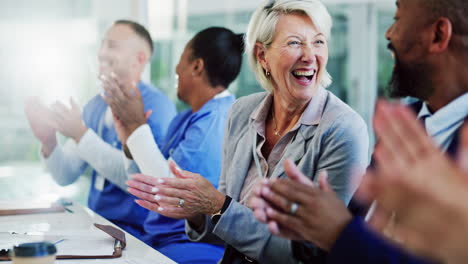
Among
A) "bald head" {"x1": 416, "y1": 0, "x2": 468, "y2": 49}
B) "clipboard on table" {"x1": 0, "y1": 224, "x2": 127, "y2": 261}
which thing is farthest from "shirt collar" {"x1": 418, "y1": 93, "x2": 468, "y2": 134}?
"clipboard on table" {"x1": 0, "y1": 224, "x2": 127, "y2": 261}

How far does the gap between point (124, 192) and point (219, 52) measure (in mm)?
849

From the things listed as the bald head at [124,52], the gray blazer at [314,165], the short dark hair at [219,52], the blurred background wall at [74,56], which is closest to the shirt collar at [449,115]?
the gray blazer at [314,165]

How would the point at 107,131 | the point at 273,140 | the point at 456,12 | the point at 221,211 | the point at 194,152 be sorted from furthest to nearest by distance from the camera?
1. the point at 107,131
2. the point at 194,152
3. the point at 273,140
4. the point at 221,211
5. the point at 456,12

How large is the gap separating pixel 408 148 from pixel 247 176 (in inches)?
41.4

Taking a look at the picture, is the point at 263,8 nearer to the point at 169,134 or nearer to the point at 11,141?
the point at 169,134

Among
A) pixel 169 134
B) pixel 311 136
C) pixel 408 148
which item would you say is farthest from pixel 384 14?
pixel 408 148

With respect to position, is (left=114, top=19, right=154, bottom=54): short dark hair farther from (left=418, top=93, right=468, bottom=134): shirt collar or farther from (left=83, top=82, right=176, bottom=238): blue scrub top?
(left=418, top=93, right=468, bottom=134): shirt collar

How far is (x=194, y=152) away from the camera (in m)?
2.37

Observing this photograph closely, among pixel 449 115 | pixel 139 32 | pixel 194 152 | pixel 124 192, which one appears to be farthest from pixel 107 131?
pixel 449 115

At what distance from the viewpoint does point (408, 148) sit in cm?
81

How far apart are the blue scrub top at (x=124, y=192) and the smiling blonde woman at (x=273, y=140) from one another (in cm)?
78

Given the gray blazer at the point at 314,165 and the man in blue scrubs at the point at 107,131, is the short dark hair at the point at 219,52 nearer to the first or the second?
the man in blue scrubs at the point at 107,131

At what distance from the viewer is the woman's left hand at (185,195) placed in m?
1.61

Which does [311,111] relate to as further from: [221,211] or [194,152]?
[194,152]
